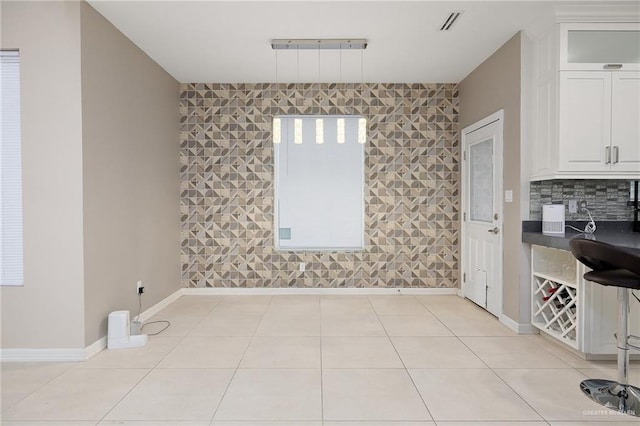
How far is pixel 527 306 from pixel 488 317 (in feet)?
1.95

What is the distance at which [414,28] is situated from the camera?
3.52 meters

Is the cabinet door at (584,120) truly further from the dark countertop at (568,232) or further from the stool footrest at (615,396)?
the stool footrest at (615,396)

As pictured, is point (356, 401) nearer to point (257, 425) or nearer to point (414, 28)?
point (257, 425)

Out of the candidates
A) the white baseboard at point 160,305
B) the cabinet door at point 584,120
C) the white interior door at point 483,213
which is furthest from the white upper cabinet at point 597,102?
the white baseboard at point 160,305

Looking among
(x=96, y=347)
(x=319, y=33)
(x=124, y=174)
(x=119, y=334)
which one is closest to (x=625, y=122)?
(x=319, y=33)

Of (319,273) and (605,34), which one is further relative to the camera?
(319,273)

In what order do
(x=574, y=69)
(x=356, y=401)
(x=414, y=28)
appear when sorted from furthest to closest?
(x=414, y=28) → (x=574, y=69) → (x=356, y=401)

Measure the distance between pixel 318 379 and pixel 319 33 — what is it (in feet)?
9.86

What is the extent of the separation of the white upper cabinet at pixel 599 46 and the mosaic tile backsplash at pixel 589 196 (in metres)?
0.99

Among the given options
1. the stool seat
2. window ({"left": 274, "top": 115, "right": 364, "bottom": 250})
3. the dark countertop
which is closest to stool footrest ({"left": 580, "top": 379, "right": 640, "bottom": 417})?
the stool seat

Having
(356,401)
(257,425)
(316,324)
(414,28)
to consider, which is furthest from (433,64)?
(257,425)

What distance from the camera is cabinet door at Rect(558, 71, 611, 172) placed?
3.17 m

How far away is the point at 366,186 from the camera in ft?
17.0

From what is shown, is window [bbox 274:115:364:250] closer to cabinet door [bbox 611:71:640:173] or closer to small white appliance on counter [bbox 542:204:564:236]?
small white appliance on counter [bbox 542:204:564:236]
